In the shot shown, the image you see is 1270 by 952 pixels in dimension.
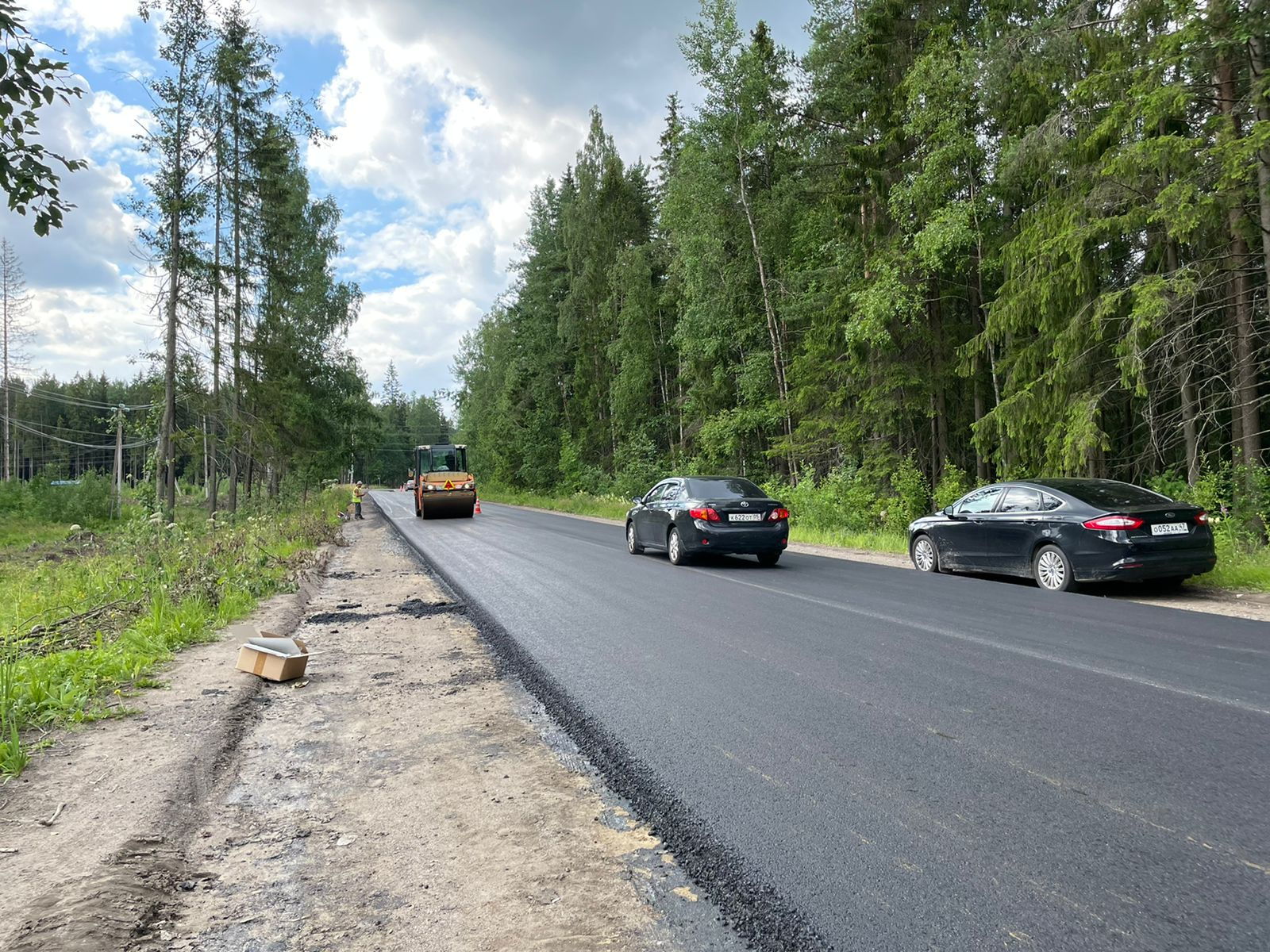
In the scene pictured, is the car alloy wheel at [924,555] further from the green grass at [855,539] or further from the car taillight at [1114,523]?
the car taillight at [1114,523]

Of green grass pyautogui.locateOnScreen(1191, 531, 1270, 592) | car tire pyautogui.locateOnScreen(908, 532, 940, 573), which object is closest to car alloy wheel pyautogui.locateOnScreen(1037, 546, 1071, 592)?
green grass pyautogui.locateOnScreen(1191, 531, 1270, 592)

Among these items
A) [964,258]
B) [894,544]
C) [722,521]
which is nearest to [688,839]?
[722,521]

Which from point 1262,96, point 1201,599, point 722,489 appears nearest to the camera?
point 1201,599

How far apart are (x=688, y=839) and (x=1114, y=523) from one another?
8338 mm

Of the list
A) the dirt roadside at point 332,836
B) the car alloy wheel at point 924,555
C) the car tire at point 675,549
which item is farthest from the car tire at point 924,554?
the dirt roadside at point 332,836

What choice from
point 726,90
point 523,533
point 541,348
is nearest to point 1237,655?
point 523,533

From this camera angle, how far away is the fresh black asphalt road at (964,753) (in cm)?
256

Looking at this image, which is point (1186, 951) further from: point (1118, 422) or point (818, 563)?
point (1118, 422)

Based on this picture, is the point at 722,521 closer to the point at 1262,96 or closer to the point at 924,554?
the point at 924,554

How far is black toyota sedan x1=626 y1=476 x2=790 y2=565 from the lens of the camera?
12.8m

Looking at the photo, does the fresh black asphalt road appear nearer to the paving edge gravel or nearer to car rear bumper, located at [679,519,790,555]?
the paving edge gravel

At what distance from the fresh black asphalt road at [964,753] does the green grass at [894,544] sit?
1940 millimetres

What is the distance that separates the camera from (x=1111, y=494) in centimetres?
992

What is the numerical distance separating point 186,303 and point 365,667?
17.3 meters
